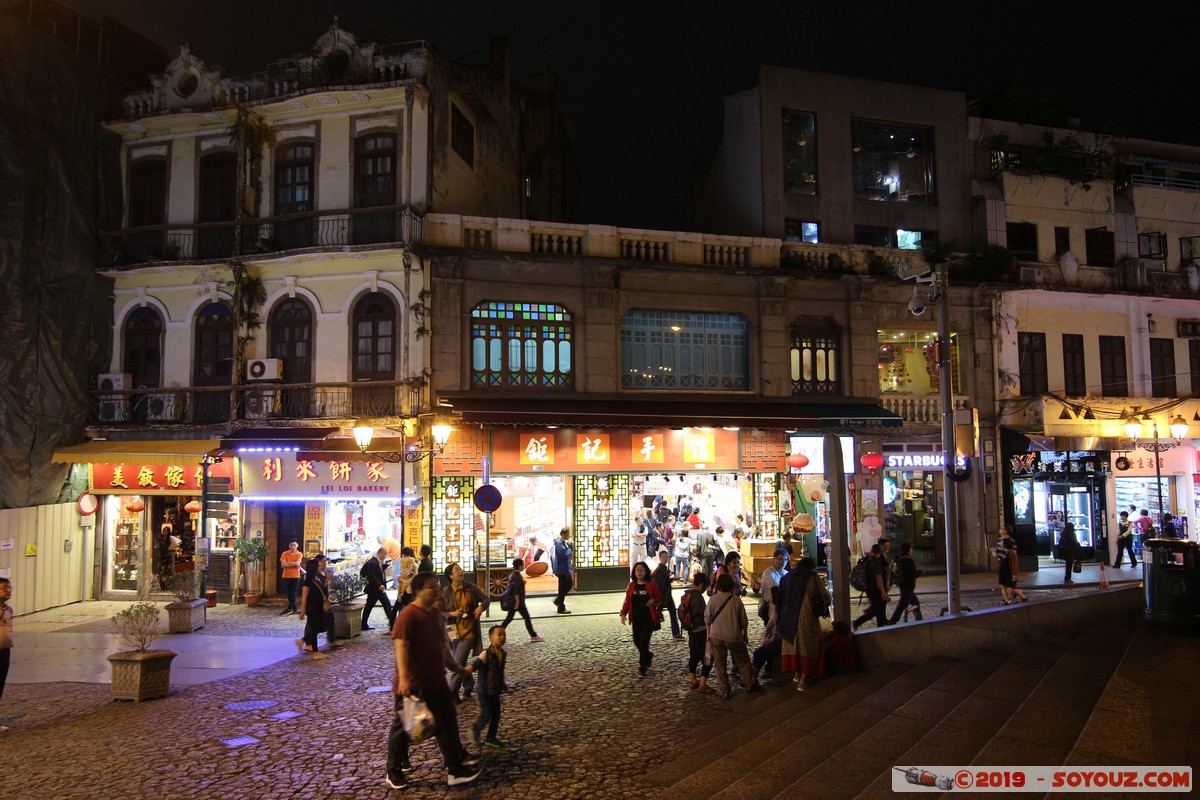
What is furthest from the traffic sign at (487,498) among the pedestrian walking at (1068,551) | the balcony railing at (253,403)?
the pedestrian walking at (1068,551)

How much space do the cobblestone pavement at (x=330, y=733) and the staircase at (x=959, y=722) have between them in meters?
0.86

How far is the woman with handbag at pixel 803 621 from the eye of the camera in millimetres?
10000

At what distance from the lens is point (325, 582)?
13.7 metres

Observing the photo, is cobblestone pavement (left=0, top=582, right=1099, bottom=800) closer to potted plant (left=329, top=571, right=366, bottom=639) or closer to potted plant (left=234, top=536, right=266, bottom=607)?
potted plant (left=329, top=571, right=366, bottom=639)

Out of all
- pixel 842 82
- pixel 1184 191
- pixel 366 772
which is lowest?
pixel 366 772

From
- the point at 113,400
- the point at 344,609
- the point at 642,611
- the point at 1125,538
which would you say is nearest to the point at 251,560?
the point at 344,609

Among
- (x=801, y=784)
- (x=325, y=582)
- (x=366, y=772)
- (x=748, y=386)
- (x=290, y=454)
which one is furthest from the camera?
(x=748, y=386)

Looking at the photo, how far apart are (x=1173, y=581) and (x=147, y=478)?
20778mm

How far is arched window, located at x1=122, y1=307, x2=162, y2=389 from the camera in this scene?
1964 centimetres

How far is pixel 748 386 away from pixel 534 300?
6417mm

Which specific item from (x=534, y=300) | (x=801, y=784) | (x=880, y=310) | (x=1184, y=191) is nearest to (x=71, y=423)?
(x=534, y=300)

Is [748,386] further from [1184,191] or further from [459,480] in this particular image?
[1184,191]

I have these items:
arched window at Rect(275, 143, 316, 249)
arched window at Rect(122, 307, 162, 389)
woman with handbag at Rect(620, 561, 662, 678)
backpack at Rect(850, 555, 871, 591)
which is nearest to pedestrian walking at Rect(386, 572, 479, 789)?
woman with handbag at Rect(620, 561, 662, 678)

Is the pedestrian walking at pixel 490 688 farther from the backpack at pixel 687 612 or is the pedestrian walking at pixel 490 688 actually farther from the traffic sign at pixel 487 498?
the traffic sign at pixel 487 498
